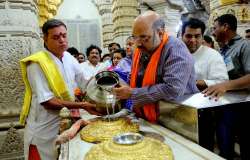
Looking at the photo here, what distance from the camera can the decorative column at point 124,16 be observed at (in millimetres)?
7145

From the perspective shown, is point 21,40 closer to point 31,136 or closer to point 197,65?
A: point 31,136

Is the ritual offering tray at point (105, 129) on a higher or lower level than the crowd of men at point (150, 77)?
lower

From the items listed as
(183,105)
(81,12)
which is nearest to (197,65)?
(183,105)

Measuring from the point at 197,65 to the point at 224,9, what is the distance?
2080 millimetres

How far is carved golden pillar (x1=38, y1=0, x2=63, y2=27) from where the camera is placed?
28.7 feet

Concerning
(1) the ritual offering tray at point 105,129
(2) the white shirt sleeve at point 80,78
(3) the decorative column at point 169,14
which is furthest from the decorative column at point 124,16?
(1) the ritual offering tray at point 105,129

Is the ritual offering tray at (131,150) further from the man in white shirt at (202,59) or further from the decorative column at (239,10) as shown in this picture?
the decorative column at (239,10)

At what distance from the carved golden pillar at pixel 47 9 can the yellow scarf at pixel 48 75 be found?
6671mm

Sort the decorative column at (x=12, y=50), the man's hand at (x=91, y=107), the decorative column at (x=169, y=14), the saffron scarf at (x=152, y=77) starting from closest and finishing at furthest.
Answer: the saffron scarf at (x=152, y=77) → the man's hand at (x=91, y=107) → the decorative column at (x=12, y=50) → the decorative column at (x=169, y=14)

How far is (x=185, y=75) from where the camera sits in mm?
1752

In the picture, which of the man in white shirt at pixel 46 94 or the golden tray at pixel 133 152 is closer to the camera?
the golden tray at pixel 133 152

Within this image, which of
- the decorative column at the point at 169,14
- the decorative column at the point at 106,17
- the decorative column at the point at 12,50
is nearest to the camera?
the decorative column at the point at 12,50

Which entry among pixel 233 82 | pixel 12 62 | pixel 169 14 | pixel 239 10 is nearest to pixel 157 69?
pixel 233 82

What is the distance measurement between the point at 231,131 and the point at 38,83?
1.88m
